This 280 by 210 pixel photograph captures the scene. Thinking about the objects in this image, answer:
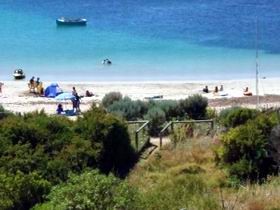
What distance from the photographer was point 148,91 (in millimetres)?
45219

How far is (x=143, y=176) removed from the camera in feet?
55.1

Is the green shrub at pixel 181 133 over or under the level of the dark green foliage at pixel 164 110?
under

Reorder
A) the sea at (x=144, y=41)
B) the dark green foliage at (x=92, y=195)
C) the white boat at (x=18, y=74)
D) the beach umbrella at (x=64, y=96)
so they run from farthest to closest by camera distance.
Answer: the sea at (x=144, y=41) < the white boat at (x=18, y=74) < the beach umbrella at (x=64, y=96) < the dark green foliage at (x=92, y=195)

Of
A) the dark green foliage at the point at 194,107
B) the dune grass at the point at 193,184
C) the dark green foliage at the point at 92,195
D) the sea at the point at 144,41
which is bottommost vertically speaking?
the dune grass at the point at 193,184

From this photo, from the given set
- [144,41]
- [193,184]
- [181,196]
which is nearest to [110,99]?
[193,184]

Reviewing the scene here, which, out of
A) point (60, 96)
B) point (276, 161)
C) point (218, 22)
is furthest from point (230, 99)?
point (218, 22)

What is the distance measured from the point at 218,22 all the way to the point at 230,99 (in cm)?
4109

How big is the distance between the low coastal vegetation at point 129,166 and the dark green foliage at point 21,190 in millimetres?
18

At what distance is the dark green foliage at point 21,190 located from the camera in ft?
43.5

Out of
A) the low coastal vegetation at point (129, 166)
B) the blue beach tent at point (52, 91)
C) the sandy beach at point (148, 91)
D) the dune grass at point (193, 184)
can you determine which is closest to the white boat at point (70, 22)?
the sandy beach at point (148, 91)

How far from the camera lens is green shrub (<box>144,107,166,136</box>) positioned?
23.5 m

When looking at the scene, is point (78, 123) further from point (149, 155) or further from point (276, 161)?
point (276, 161)

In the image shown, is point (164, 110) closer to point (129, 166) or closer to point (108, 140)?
point (129, 166)

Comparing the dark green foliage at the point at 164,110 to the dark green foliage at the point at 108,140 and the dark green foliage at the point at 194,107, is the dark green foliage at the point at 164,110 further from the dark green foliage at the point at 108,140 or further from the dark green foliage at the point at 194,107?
the dark green foliage at the point at 108,140
